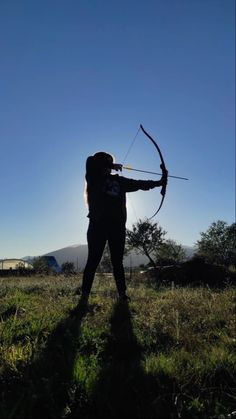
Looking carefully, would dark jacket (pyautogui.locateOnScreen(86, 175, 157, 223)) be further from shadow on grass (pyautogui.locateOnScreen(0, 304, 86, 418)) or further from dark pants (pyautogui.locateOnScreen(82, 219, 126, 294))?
shadow on grass (pyautogui.locateOnScreen(0, 304, 86, 418))

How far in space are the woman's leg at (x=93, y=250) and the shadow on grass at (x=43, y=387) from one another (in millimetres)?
2734

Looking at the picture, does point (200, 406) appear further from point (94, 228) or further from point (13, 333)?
point (94, 228)

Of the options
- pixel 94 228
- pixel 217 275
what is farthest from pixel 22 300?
pixel 217 275

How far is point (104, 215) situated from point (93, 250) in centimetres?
57

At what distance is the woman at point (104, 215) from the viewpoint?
7145mm

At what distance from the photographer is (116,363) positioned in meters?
4.00

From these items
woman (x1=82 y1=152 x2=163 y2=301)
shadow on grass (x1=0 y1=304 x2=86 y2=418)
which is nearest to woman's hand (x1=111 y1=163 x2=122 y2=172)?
woman (x1=82 y1=152 x2=163 y2=301)

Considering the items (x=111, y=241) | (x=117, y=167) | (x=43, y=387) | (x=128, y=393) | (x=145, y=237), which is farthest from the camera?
(x=145, y=237)

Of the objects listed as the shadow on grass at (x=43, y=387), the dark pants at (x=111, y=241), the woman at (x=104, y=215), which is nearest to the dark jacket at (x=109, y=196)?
the woman at (x=104, y=215)

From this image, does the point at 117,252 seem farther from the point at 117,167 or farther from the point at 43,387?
the point at 43,387

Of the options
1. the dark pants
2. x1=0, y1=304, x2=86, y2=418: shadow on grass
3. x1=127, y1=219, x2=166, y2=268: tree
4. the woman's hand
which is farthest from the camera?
x1=127, y1=219, x2=166, y2=268: tree

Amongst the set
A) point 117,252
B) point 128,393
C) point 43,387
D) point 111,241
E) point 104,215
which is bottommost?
point 128,393

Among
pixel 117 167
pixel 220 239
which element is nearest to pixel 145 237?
pixel 220 239

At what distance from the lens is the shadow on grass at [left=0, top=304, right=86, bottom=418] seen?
294cm
